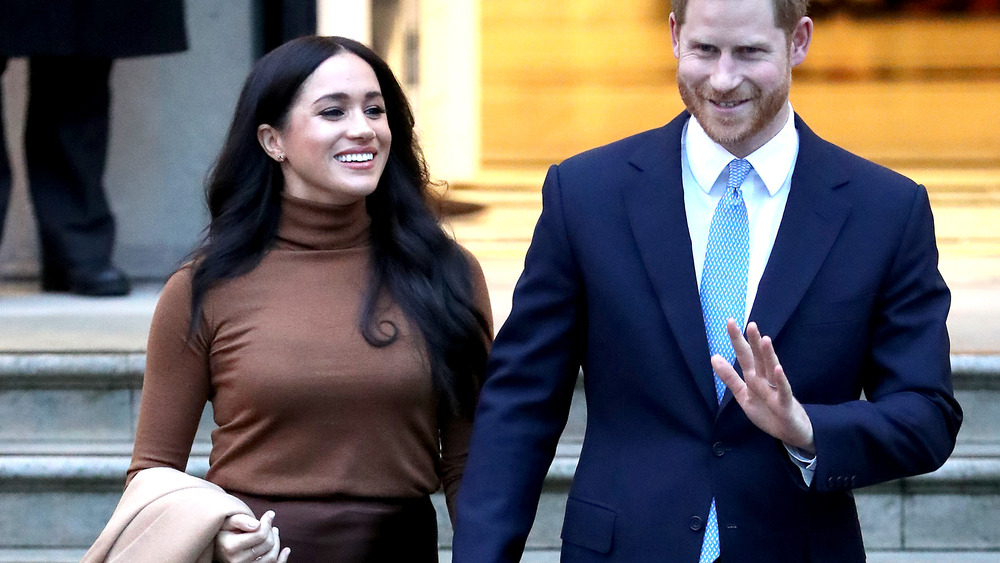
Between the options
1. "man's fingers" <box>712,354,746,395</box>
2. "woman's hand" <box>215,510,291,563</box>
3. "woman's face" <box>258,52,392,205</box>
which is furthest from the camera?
"woman's face" <box>258,52,392,205</box>

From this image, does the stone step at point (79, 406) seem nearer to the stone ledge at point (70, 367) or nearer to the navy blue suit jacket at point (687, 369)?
the stone ledge at point (70, 367)

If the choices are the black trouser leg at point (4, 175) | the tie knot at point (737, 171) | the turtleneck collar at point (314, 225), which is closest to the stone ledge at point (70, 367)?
the black trouser leg at point (4, 175)

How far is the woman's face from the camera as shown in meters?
2.55

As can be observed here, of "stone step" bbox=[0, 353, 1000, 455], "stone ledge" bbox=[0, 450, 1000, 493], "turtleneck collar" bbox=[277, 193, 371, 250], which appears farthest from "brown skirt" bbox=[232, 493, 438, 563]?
"stone step" bbox=[0, 353, 1000, 455]

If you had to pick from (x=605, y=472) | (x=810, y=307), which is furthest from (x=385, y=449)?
(x=810, y=307)

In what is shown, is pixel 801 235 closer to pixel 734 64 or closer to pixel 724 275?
pixel 724 275

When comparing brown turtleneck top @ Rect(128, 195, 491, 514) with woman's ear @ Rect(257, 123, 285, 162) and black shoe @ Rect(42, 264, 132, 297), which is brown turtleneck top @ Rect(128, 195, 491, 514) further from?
black shoe @ Rect(42, 264, 132, 297)

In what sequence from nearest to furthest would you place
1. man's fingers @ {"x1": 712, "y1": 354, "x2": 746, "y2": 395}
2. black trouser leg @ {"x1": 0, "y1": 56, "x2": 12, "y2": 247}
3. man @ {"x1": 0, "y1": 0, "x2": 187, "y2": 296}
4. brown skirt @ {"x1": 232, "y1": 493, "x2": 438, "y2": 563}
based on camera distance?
man's fingers @ {"x1": 712, "y1": 354, "x2": 746, "y2": 395}
brown skirt @ {"x1": 232, "y1": 493, "x2": 438, "y2": 563}
man @ {"x1": 0, "y1": 0, "x2": 187, "y2": 296}
black trouser leg @ {"x1": 0, "y1": 56, "x2": 12, "y2": 247}

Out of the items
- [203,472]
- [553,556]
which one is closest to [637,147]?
[553,556]

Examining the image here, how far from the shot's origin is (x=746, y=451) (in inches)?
79.3

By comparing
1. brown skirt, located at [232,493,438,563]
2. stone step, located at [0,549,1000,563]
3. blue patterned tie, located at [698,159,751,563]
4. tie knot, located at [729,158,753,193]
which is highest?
tie knot, located at [729,158,753,193]

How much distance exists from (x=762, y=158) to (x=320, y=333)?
0.89 m

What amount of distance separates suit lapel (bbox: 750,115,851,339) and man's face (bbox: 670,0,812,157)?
0.41ft

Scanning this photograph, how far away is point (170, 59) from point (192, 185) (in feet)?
1.62
